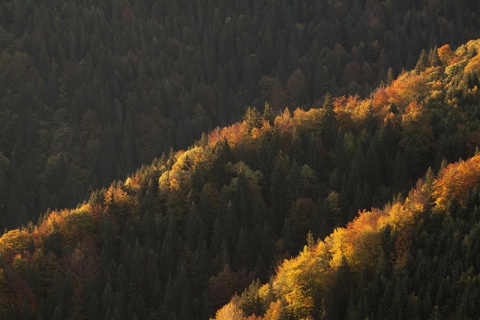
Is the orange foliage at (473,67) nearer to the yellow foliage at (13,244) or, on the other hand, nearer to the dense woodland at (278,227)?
the dense woodland at (278,227)

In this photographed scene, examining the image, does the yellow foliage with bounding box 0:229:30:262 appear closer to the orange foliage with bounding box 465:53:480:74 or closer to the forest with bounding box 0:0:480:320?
the forest with bounding box 0:0:480:320

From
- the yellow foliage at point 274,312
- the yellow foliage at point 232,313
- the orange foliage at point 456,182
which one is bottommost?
the yellow foliage at point 232,313

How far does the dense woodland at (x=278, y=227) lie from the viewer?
136 meters

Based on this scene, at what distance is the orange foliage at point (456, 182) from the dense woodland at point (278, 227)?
0.27 m

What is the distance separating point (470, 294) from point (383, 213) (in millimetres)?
30918

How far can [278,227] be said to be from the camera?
18150 centimetres

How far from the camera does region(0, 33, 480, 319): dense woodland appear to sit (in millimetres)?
136000

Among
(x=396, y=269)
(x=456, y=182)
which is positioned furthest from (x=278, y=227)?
(x=396, y=269)

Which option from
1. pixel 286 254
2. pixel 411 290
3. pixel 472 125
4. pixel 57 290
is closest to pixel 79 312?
pixel 57 290

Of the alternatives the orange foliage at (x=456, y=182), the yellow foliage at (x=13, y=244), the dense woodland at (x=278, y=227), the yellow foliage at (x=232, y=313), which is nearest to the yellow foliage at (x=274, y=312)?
the dense woodland at (x=278, y=227)

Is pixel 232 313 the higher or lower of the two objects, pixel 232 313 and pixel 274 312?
the lower

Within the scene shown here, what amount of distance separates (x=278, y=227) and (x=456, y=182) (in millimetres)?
46054

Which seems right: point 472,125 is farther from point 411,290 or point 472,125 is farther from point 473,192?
point 411,290

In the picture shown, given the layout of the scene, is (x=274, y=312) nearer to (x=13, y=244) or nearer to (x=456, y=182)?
(x=456, y=182)
